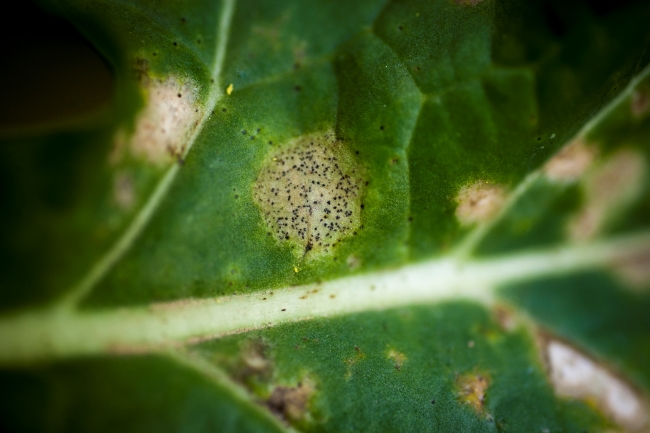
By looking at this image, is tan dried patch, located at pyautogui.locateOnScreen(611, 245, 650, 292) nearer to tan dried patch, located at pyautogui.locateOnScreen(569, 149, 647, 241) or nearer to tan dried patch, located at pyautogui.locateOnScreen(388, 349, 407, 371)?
tan dried patch, located at pyautogui.locateOnScreen(569, 149, 647, 241)

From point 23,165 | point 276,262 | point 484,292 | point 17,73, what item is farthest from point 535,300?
point 17,73

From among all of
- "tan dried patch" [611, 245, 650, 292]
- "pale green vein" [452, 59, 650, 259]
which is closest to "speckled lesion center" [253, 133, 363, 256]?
"pale green vein" [452, 59, 650, 259]

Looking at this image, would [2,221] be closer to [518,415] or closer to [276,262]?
[276,262]

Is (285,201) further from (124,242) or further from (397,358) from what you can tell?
(397,358)

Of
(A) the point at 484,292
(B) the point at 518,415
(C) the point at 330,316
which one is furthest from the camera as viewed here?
(A) the point at 484,292

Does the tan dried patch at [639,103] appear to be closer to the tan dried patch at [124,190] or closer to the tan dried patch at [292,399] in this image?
the tan dried patch at [292,399]

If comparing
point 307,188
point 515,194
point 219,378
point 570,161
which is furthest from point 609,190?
point 219,378

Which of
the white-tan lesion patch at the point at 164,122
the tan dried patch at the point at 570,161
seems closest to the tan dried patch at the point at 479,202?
the tan dried patch at the point at 570,161
